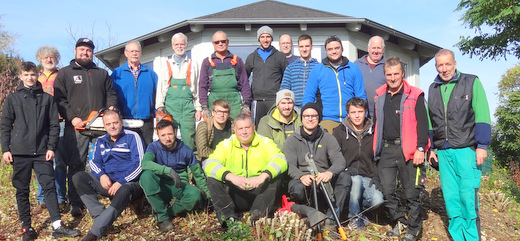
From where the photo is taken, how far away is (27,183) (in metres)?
5.14

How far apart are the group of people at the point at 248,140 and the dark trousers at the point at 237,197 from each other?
0.01 m

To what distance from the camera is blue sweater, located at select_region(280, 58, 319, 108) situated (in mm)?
6102

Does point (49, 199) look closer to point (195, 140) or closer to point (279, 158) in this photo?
point (195, 140)

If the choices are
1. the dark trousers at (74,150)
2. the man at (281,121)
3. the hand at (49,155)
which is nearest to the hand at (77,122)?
the dark trousers at (74,150)

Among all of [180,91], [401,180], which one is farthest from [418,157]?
[180,91]

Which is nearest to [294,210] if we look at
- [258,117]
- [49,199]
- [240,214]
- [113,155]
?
[240,214]

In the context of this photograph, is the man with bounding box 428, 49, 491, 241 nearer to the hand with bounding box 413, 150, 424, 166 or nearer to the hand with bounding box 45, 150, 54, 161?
Result: the hand with bounding box 413, 150, 424, 166

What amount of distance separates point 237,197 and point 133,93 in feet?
7.54

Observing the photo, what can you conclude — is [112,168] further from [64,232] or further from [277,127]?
[277,127]

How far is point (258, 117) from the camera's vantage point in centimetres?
630

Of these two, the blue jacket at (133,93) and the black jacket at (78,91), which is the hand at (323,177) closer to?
the blue jacket at (133,93)

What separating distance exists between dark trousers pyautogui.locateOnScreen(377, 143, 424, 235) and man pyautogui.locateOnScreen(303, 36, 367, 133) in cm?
88

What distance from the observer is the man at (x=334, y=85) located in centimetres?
568

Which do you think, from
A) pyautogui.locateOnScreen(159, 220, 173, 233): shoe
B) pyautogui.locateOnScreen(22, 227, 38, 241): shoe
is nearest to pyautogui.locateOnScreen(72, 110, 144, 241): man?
pyautogui.locateOnScreen(159, 220, 173, 233): shoe
